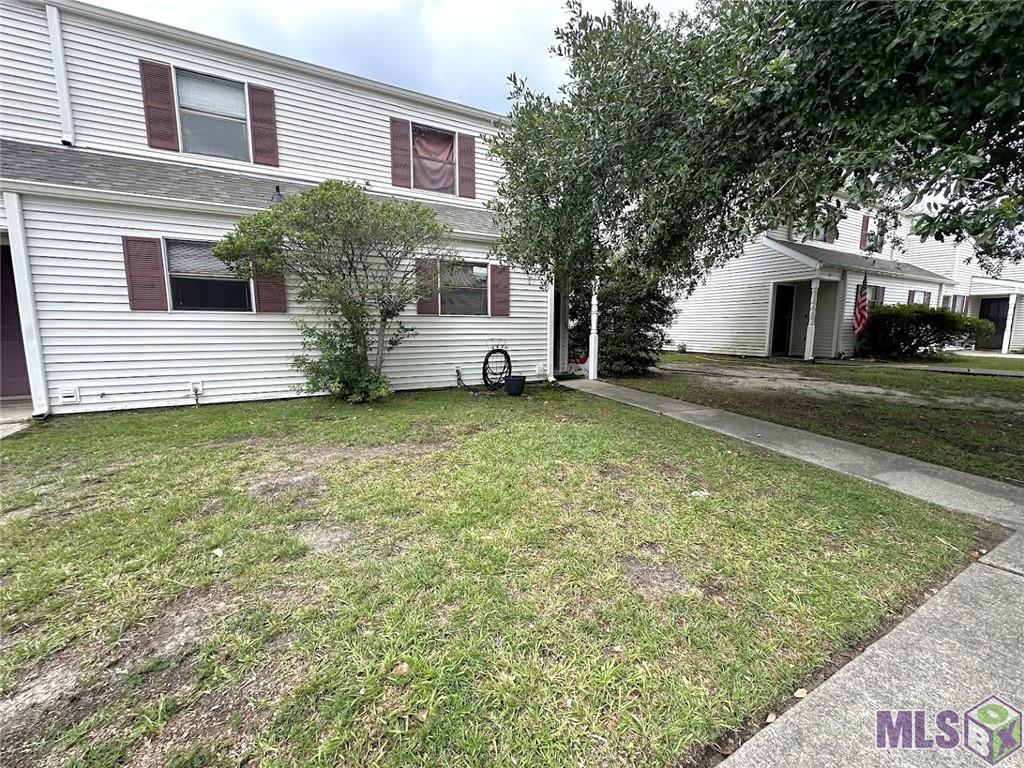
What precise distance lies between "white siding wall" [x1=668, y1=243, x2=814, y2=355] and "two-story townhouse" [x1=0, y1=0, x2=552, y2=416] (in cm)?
1085

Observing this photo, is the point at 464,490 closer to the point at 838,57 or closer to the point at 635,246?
the point at 635,246

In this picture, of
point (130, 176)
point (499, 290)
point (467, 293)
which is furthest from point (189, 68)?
point (499, 290)

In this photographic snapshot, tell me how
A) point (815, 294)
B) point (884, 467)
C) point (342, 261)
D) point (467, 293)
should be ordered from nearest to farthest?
point (884, 467)
point (342, 261)
point (467, 293)
point (815, 294)

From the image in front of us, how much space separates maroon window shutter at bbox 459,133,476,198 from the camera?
886cm

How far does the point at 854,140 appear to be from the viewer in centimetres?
317

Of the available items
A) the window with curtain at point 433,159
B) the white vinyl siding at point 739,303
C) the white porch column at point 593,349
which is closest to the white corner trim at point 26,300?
the window with curtain at point 433,159

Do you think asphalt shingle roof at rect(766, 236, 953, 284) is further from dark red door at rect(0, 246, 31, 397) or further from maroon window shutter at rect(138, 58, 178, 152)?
dark red door at rect(0, 246, 31, 397)

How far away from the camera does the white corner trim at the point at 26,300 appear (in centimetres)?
528

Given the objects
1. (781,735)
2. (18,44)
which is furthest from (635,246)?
(18,44)

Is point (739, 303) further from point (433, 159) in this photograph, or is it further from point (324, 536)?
point (324, 536)

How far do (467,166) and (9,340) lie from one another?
8.52 metres

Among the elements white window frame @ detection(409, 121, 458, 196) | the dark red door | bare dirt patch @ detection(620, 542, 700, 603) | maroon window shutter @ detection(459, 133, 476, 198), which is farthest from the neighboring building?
the dark red door

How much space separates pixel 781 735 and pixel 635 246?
4618 mm
